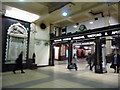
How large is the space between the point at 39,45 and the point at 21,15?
3.00 metres

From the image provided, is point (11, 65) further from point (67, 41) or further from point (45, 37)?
point (67, 41)

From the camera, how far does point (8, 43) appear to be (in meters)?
7.25

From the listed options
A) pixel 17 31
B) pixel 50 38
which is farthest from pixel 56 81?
pixel 50 38

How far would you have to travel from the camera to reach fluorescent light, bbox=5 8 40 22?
714cm

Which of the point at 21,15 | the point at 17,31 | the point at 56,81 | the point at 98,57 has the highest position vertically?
the point at 21,15

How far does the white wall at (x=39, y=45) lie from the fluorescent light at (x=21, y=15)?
2.36 ft

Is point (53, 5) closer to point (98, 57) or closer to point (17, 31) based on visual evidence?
point (17, 31)

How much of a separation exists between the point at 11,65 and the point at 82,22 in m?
7.84

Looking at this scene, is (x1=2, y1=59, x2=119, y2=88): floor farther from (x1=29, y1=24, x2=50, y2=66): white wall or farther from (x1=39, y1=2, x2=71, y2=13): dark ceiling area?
(x1=39, y1=2, x2=71, y2=13): dark ceiling area

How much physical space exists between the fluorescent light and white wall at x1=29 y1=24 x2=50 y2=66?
72 cm

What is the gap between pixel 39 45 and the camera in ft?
31.0

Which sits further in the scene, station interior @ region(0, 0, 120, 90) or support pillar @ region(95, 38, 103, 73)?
support pillar @ region(95, 38, 103, 73)

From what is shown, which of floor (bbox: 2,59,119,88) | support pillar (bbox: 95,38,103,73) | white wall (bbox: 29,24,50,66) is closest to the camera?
floor (bbox: 2,59,119,88)

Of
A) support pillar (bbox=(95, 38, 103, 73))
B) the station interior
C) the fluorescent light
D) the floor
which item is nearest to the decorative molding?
the station interior
